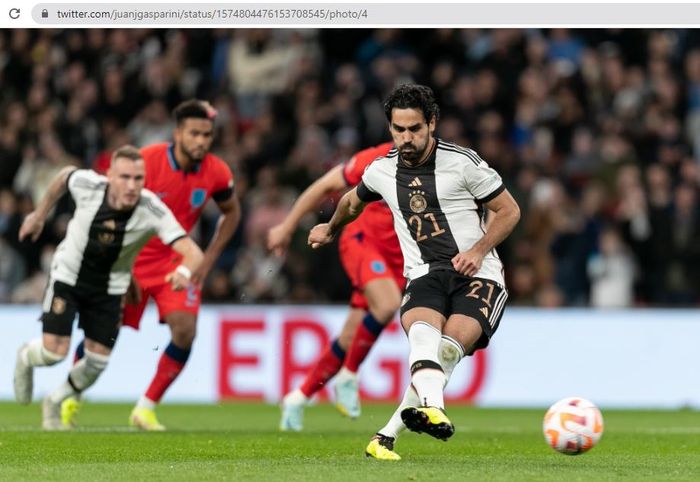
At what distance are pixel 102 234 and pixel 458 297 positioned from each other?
11.9 ft

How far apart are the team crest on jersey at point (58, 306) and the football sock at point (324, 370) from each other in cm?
222

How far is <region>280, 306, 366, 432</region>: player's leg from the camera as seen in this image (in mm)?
12062

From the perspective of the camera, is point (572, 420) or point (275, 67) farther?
point (275, 67)

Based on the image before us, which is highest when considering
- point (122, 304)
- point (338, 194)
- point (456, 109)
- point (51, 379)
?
point (456, 109)

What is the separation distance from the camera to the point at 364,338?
1225 cm

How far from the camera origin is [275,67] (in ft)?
64.3

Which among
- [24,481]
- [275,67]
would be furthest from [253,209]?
[24,481]

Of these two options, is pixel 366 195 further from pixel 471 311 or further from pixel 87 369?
pixel 87 369

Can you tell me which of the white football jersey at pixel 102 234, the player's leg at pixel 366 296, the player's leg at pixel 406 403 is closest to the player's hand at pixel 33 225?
the white football jersey at pixel 102 234

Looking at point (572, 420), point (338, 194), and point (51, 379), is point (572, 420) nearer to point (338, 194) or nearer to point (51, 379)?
point (338, 194)

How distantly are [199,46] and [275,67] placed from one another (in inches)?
50.3

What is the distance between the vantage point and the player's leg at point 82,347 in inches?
465

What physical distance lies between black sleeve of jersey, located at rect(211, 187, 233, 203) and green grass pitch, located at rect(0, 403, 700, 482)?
6.39ft

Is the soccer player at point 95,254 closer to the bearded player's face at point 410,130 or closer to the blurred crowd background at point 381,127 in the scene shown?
the bearded player's face at point 410,130
